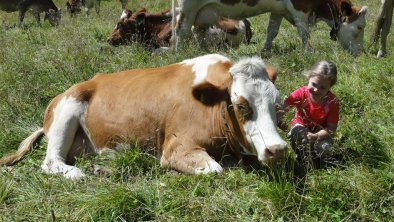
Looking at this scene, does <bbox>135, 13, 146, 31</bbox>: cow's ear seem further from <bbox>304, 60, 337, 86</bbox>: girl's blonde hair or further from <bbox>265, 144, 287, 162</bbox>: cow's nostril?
<bbox>265, 144, 287, 162</bbox>: cow's nostril

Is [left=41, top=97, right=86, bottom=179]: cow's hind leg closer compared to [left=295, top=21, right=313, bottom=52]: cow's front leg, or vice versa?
[left=41, top=97, right=86, bottom=179]: cow's hind leg

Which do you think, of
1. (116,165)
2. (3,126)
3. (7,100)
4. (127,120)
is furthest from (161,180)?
(7,100)

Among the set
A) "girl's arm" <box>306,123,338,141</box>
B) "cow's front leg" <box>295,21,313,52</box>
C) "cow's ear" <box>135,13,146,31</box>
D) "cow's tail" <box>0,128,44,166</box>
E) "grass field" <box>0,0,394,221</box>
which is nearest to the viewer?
"grass field" <box>0,0,394,221</box>

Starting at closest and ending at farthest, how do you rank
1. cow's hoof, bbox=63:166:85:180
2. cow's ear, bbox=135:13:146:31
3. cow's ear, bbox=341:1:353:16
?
cow's hoof, bbox=63:166:85:180 → cow's ear, bbox=341:1:353:16 → cow's ear, bbox=135:13:146:31

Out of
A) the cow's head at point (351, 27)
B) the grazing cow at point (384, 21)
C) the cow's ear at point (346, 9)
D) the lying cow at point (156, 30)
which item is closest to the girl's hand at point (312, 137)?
the grazing cow at point (384, 21)

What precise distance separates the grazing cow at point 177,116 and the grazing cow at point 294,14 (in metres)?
4.64

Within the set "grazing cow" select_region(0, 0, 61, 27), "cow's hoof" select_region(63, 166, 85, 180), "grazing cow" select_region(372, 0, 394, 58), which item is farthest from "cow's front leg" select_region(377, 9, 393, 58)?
"grazing cow" select_region(0, 0, 61, 27)

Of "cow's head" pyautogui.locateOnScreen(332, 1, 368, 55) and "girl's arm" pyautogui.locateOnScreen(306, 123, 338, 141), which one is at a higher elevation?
"girl's arm" pyautogui.locateOnScreen(306, 123, 338, 141)

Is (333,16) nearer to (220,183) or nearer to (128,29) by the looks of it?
(128,29)

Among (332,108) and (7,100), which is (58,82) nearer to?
(7,100)

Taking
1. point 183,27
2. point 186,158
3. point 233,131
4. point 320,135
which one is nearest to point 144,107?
point 186,158

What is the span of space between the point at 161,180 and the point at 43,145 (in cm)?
173

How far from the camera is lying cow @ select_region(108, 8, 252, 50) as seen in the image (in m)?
10.9

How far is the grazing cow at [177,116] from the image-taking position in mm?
4109
